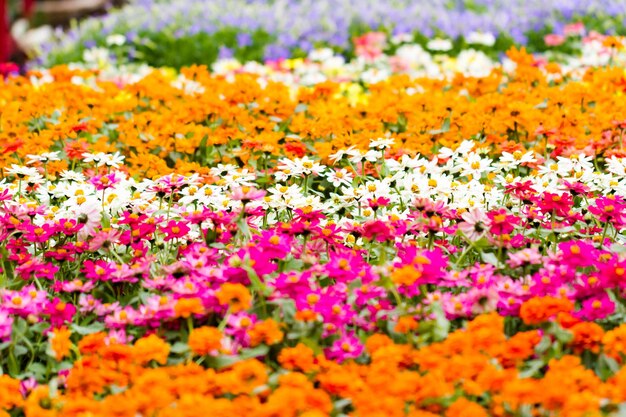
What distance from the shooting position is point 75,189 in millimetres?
3379

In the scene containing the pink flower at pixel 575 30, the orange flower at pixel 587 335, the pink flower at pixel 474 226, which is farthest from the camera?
the pink flower at pixel 575 30

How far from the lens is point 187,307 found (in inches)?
93.1

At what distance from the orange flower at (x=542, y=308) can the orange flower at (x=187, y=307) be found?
752mm

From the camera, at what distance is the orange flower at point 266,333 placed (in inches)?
90.5

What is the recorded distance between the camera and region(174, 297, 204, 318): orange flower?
7.75 ft

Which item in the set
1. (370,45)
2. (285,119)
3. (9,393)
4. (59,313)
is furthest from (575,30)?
(9,393)

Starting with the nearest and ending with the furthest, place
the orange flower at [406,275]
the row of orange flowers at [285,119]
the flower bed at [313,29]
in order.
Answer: the orange flower at [406,275] < the row of orange flowers at [285,119] < the flower bed at [313,29]

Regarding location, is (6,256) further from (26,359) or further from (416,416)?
(416,416)

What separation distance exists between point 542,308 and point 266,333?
631 millimetres

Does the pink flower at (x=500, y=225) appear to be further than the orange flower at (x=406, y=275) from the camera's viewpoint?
Yes

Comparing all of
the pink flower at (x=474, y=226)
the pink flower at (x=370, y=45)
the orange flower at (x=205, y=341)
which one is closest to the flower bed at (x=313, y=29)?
the pink flower at (x=370, y=45)

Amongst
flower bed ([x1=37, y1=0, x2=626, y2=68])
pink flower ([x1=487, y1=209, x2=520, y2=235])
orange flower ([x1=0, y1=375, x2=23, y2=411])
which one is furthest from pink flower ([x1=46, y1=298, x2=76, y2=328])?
flower bed ([x1=37, y1=0, x2=626, y2=68])

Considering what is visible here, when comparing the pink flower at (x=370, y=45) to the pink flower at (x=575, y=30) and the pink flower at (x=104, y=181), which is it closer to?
the pink flower at (x=575, y=30)

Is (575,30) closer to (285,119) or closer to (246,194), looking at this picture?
(285,119)
